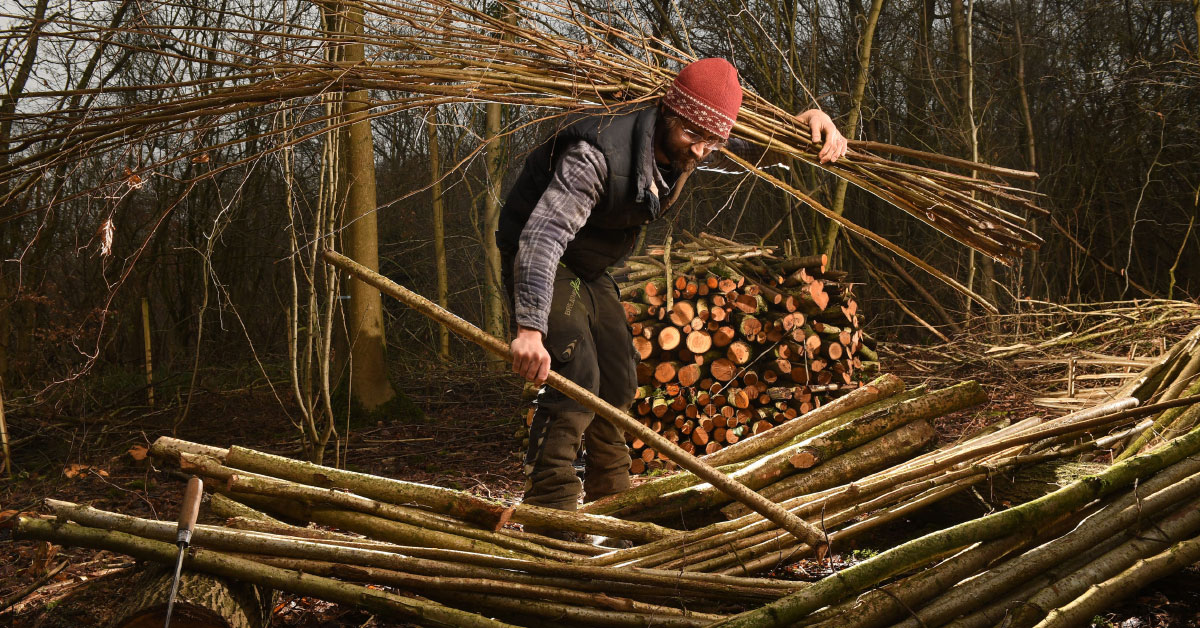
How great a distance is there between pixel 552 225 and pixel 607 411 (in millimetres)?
615

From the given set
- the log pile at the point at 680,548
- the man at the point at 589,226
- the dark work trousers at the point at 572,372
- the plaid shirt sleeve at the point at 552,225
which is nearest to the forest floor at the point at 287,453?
the log pile at the point at 680,548

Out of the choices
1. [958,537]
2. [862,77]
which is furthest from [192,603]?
[862,77]

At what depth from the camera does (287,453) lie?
5.01 m

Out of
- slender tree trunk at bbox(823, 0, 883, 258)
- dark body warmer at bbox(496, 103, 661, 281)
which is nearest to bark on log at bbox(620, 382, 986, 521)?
dark body warmer at bbox(496, 103, 661, 281)

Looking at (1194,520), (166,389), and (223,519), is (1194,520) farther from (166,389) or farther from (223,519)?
(166,389)

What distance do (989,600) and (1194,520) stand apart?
651 millimetres

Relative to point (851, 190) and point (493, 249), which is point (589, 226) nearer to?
point (493, 249)

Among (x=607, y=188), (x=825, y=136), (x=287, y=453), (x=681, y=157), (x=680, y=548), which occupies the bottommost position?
(x=287, y=453)

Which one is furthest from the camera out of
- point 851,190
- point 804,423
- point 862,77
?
point 851,190

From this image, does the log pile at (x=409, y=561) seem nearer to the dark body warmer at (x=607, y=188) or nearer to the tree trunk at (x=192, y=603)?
the tree trunk at (x=192, y=603)

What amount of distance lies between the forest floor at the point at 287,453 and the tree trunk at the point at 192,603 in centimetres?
20

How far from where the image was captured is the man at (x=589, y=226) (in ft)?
7.76

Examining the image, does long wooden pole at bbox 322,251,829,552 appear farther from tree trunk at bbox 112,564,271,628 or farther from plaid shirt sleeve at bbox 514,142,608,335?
tree trunk at bbox 112,564,271,628

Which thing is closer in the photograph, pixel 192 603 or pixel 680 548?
pixel 192 603
